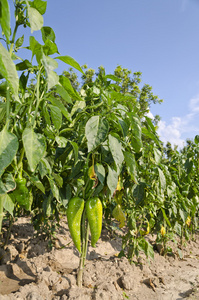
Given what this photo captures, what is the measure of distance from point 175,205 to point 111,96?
2.27 meters

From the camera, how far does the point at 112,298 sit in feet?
6.08

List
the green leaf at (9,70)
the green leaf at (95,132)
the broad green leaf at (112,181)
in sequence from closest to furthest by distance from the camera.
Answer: the green leaf at (9,70) → the green leaf at (95,132) → the broad green leaf at (112,181)

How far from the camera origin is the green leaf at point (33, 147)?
0.71 m

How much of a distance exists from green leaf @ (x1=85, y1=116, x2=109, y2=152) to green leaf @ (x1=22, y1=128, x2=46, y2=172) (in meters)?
0.26

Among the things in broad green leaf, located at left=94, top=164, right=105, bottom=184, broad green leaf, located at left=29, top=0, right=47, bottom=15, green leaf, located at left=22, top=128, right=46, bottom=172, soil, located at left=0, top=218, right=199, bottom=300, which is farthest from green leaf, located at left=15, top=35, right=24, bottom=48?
soil, located at left=0, top=218, right=199, bottom=300

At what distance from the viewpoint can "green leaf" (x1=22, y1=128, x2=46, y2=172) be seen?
0.71 meters

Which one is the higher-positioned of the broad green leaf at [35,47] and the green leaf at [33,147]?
the broad green leaf at [35,47]

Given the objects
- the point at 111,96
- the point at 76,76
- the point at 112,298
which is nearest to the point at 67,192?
the point at 111,96

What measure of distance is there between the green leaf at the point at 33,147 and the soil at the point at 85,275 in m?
1.25

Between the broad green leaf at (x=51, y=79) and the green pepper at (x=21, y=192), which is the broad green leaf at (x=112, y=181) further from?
the broad green leaf at (x=51, y=79)

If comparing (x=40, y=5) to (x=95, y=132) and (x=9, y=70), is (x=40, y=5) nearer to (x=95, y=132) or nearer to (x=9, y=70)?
(x=9, y=70)

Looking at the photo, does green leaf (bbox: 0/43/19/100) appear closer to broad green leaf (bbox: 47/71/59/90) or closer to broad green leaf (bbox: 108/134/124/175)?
broad green leaf (bbox: 47/71/59/90)

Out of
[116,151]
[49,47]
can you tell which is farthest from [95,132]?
[49,47]

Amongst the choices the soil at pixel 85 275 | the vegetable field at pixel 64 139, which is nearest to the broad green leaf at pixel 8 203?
the vegetable field at pixel 64 139
